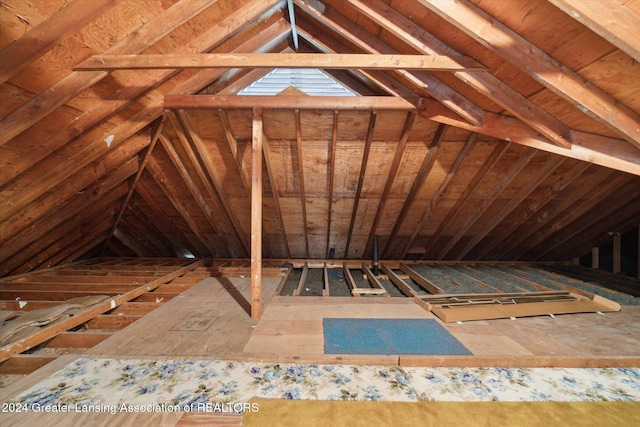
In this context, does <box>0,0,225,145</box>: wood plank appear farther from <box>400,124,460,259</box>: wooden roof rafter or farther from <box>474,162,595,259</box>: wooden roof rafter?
<box>474,162,595,259</box>: wooden roof rafter

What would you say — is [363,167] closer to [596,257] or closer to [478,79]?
[478,79]

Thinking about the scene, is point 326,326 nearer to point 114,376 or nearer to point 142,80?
point 114,376

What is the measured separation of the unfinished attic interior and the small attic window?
26mm

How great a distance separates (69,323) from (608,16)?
464 cm

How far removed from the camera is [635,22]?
4.24 feet

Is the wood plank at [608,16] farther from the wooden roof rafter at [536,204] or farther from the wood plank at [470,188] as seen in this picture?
the wooden roof rafter at [536,204]

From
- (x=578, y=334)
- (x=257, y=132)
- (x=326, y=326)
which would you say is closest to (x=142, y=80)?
(x=257, y=132)

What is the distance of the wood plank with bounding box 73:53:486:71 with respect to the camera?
203cm

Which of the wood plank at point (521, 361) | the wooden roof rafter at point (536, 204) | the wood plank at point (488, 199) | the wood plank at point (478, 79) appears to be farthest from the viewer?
the wooden roof rafter at point (536, 204)

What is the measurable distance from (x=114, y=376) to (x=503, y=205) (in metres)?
5.60

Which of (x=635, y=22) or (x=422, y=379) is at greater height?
(x=635, y=22)

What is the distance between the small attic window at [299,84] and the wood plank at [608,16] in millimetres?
2378

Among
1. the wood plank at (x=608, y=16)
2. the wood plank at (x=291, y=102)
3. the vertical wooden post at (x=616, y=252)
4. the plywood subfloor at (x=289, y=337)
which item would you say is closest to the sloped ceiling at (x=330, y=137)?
the wood plank at (x=608, y=16)

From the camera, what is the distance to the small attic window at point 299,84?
3.44 metres
